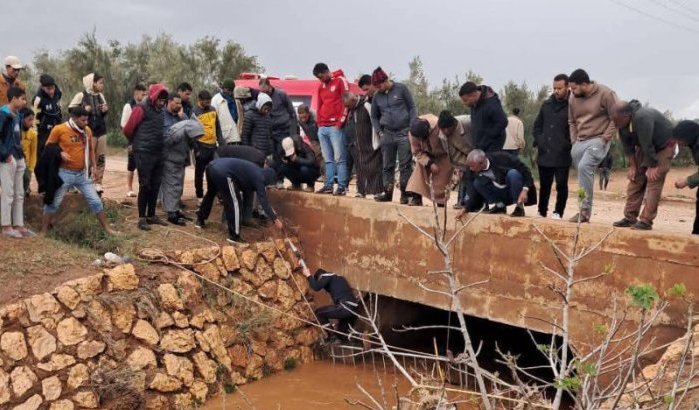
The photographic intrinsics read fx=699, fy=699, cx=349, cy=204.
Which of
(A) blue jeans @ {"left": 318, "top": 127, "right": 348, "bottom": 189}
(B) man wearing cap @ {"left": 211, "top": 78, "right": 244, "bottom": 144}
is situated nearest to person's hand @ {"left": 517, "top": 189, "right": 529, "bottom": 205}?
(A) blue jeans @ {"left": 318, "top": 127, "right": 348, "bottom": 189}

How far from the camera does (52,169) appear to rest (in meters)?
8.18

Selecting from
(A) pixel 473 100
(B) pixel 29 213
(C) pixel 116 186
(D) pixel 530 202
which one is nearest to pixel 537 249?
(D) pixel 530 202

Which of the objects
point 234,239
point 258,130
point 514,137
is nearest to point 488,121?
point 514,137

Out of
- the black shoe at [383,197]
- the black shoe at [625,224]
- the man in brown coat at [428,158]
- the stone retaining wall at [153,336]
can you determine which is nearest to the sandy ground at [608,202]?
the black shoe at [383,197]

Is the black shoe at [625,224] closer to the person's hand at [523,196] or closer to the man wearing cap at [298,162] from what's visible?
the person's hand at [523,196]

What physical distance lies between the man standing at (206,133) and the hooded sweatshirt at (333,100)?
5.08 ft

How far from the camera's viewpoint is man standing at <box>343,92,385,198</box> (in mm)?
9688

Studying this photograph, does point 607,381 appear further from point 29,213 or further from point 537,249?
point 29,213

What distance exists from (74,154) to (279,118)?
313 cm

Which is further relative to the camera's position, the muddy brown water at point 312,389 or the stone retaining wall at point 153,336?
the muddy brown water at point 312,389

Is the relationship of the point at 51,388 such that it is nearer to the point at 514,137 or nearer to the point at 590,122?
the point at 590,122

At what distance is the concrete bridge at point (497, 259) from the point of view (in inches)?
272

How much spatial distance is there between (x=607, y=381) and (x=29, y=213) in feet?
23.8

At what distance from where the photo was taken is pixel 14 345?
6766 millimetres
